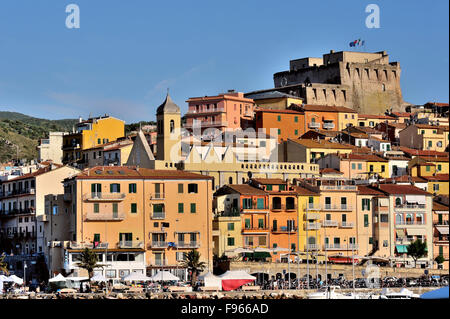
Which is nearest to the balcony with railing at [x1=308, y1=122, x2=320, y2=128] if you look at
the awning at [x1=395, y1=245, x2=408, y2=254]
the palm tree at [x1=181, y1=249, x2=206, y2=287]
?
the awning at [x1=395, y1=245, x2=408, y2=254]

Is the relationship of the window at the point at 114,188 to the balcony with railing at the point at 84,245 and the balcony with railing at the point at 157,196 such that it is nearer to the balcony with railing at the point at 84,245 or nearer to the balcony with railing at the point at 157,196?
the balcony with railing at the point at 157,196

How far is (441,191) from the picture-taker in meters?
113

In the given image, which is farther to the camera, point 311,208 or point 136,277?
point 311,208

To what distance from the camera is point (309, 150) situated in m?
115

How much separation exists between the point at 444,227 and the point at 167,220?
78.4 feet

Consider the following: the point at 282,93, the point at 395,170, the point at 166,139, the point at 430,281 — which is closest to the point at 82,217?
the point at 166,139

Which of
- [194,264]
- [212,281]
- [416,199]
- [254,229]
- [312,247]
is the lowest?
[212,281]

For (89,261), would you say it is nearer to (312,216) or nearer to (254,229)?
(254,229)

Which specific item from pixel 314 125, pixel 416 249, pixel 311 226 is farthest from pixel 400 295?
pixel 314 125

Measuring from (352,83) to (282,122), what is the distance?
858 inches

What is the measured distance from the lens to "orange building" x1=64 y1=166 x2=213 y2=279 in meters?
91.4

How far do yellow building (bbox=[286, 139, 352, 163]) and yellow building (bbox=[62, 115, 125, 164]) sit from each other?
63.0 feet
